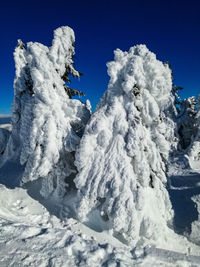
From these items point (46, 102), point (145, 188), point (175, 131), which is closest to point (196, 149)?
point (175, 131)

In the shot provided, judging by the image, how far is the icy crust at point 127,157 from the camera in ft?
25.6

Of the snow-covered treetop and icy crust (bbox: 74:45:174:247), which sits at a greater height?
the snow-covered treetop

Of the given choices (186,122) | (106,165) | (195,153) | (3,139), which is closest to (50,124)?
(106,165)

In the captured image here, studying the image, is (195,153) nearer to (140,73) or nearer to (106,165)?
(140,73)

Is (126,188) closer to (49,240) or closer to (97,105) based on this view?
(49,240)

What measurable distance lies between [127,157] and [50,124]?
4.22 metres

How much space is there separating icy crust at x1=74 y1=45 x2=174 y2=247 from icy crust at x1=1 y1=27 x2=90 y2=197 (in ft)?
4.99

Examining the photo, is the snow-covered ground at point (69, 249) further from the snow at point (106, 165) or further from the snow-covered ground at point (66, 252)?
the snow at point (106, 165)

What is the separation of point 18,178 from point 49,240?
7306mm

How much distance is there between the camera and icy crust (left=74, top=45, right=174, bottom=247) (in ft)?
25.6

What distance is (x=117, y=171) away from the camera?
8.18 m

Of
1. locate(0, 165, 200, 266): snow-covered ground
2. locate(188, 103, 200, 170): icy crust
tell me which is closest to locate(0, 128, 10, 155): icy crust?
locate(0, 165, 200, 266): snow-covered ground

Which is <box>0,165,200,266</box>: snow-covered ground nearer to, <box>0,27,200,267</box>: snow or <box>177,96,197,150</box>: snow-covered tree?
<box>0,27,200,267</box>: snow

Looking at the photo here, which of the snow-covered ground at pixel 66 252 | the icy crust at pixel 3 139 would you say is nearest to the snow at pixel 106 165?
the snow-covered ground at pixel 66 252
